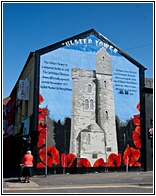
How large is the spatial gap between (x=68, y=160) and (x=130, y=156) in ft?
16.1

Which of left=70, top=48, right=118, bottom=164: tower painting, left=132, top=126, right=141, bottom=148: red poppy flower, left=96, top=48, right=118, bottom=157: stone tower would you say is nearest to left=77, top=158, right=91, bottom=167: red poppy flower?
left=70, top=48, right=118, bottom=164: tower painting

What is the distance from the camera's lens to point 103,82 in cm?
2236

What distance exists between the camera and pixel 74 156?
20656 mm

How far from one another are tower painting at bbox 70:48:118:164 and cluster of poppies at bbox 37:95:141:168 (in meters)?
0.39

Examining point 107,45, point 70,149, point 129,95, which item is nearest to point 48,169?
point 70,149

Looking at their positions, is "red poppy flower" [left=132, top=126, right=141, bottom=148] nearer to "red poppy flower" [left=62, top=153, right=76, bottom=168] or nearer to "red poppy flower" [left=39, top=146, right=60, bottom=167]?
"red poppy flower" [left=62, top=153, right=76, bottom=168]

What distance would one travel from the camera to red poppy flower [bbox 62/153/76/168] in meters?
20.2

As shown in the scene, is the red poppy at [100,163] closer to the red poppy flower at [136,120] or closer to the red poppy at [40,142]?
the red poppy flower at [136,120]

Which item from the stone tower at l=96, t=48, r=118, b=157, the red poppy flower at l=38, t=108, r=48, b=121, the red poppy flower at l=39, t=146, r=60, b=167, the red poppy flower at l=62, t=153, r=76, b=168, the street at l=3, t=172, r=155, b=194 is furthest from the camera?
the stone tower at l=96, t=48, r=118, b=157

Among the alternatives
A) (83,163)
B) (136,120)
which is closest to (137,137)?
(136,120)

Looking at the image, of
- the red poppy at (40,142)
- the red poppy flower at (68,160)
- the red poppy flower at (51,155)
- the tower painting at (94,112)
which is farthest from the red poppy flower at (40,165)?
the tower painting at (94,112)

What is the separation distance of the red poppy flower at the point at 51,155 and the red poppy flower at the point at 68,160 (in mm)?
429

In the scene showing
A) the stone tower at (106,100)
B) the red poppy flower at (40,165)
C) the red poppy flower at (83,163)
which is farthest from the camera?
the stone tower at (106,100)

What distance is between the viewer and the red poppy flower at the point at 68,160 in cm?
2025
